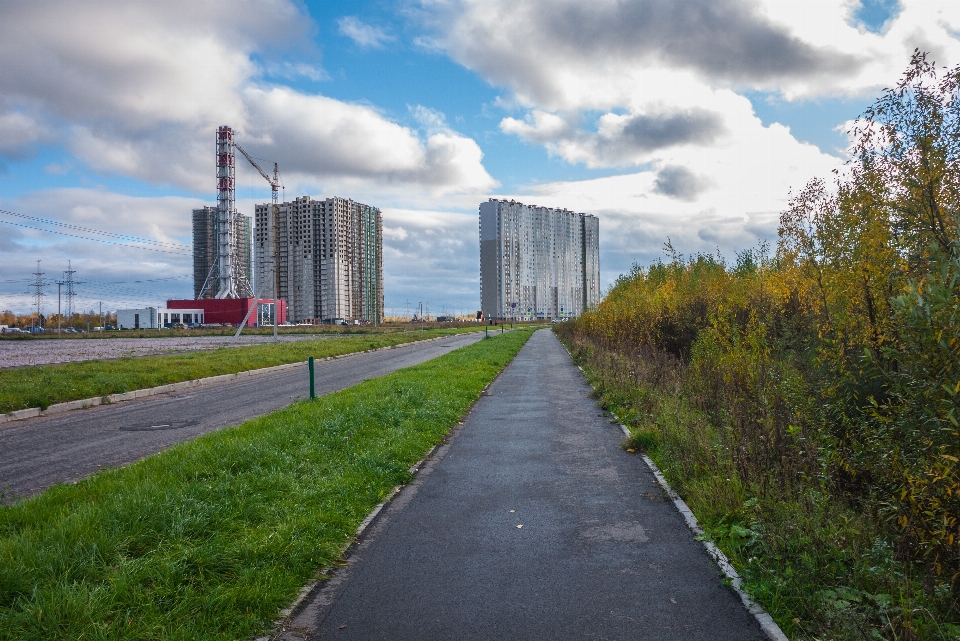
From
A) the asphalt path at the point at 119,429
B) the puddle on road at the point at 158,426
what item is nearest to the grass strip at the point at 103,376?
the asphalt path at the point at 119,429

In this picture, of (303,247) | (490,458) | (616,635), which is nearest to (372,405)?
(490,458)

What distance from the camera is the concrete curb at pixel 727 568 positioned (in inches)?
165

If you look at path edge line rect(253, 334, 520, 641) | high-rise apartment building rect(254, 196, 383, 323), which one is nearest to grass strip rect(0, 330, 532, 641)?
path edge line rect(253, 334, 520, 641)

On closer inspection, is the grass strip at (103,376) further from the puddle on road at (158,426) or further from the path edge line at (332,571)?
the path edge line at (332,571)

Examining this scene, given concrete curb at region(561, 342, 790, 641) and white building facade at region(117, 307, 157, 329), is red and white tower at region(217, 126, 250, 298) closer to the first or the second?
white building facade at region(117, 307, 157, 329)

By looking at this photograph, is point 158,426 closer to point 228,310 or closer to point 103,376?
point 103,376

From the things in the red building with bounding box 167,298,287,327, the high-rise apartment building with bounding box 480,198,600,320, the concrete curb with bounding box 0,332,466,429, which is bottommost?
the concrete curb with bounding box 0,332,466,429

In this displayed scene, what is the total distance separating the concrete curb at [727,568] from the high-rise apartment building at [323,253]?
384 feet

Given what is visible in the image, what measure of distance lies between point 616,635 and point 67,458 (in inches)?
362

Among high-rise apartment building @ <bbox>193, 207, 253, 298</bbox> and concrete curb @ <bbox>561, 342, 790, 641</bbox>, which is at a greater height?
high-rise apartment building @ <bbox>193, 207, 253, 298</bbox>

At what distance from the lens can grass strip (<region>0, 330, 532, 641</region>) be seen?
4.29m

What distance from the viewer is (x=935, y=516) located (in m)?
4.06

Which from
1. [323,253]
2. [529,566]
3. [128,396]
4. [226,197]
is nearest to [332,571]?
[529,566]

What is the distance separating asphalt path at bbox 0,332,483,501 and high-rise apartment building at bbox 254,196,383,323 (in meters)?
104
